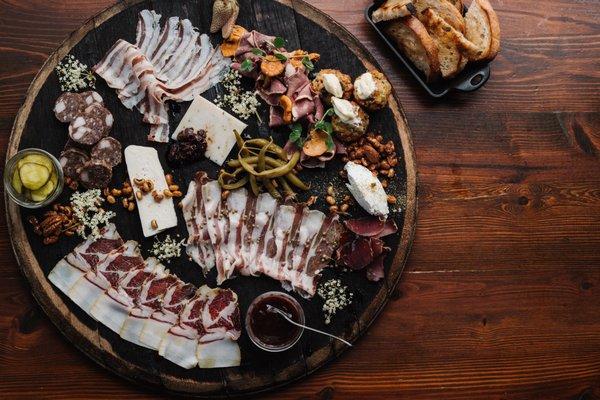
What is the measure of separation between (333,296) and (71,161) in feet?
4.40

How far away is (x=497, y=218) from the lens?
9.81 ft

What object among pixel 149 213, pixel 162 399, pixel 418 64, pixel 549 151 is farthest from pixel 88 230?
pixel 549 151

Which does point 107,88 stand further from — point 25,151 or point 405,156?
point 405,156

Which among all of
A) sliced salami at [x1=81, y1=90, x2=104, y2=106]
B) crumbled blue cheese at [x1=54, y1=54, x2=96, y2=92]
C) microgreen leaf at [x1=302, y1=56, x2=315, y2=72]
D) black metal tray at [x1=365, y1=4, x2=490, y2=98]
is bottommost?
black metal tray at [x1=365, y1=4, x2=490, y2=98]

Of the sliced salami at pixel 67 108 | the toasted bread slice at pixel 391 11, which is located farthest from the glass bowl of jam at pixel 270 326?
the toasted bread slice at pixel 391 11

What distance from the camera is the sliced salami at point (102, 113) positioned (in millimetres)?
2705

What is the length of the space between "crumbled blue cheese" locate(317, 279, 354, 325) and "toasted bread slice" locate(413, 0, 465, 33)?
1.31 m

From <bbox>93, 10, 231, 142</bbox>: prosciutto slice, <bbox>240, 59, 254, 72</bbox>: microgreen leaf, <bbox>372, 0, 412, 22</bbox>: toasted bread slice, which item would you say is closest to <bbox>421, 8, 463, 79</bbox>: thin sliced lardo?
<bbox>372, 0, 412, 22</bbox>: toasted bread slice

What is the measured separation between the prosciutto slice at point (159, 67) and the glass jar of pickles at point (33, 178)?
17.3 inches

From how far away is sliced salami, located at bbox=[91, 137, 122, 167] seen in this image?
271cm

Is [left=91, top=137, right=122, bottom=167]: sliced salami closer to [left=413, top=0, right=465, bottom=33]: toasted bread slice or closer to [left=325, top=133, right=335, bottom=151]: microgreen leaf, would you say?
[left=325, top=133, right=335, bottom=151]: microgreen leaf

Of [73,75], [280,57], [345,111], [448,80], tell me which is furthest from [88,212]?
[448,80]

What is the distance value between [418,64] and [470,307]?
121 cm

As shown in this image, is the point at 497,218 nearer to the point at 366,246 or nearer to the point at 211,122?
the point at 366,246
